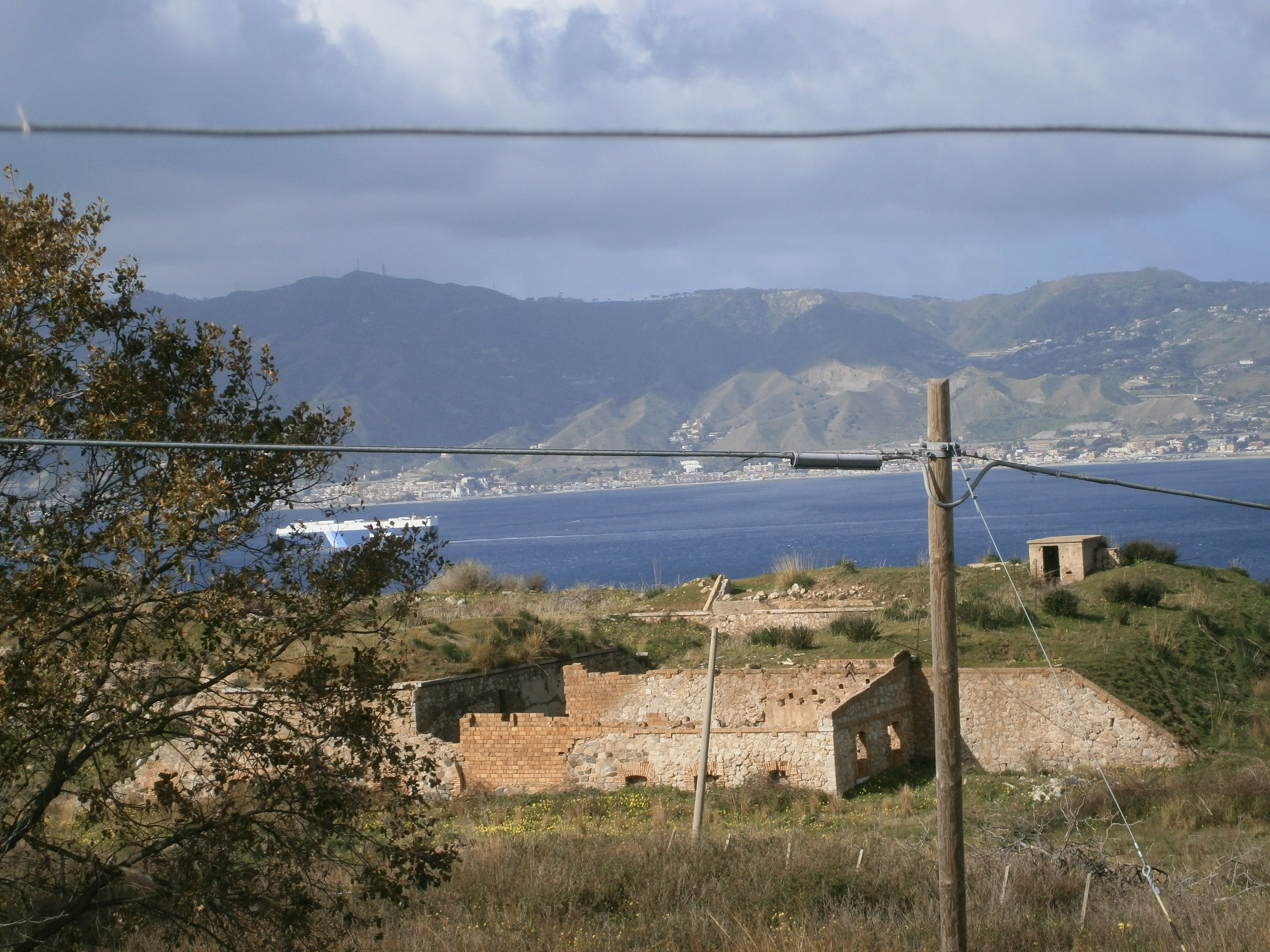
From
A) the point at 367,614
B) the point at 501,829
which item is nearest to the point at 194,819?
the point at 367,614

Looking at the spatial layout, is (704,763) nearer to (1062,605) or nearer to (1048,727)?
(1048,727)

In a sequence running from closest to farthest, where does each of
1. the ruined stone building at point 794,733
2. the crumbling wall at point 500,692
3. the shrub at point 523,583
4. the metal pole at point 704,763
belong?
the metal pole at point 704,763 < the ruined stone building at point 794,733 < the crumbling wall at point 500,692 < the shrub at point 523,583

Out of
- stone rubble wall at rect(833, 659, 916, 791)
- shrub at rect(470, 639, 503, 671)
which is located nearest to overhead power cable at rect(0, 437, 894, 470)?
stone rubble wall at rect(833, 659, 916, 791)

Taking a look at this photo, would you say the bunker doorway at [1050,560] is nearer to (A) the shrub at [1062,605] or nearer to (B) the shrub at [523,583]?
(A) the shrub at [1062,605]

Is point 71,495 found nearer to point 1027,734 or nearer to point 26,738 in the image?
point 26,738

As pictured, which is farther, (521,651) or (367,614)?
(521,651)

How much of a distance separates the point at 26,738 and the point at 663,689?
17.1m

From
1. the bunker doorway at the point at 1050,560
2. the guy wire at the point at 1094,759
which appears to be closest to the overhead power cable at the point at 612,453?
the guy wire at the point at 1094,759

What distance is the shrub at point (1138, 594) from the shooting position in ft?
94.6

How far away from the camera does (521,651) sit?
2769cm

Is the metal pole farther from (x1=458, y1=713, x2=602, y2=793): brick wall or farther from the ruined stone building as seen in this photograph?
(x1=458, y1=713, x2=602, y2=793): brick wall

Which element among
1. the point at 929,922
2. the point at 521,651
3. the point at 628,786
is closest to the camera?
the point at 929,922

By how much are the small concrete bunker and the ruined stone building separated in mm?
9624

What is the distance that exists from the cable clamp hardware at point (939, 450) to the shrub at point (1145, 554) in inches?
1104
